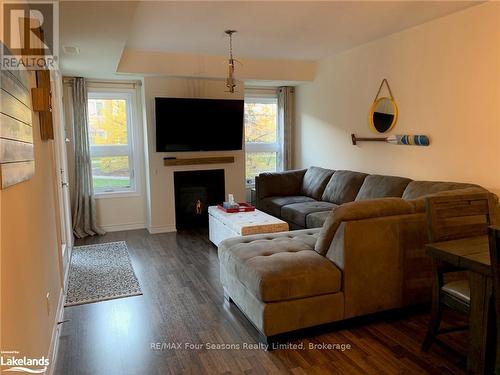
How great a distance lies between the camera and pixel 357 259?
107 inches

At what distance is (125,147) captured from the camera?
6.09 meters

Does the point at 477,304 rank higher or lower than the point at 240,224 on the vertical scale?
lower

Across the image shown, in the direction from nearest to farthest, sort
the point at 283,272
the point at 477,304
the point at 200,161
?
the point at 477,304
the point at 283,272
the point at 200,161

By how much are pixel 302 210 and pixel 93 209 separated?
3.16 metres

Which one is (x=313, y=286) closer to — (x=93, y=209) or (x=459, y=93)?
(x=459, y=93)

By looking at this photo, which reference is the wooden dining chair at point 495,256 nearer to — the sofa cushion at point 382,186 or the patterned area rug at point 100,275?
the sofa cushion at point 382,186

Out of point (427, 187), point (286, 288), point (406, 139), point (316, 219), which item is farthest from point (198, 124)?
point (286, 288)

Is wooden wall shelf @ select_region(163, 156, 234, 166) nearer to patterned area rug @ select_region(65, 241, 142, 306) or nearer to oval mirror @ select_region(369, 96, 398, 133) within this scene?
patterned area rug @ select_region(65, 241, 142, 306)

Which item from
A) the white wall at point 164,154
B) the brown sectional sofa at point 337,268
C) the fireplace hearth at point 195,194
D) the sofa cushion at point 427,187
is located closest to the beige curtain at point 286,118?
the white wall at point 164,154

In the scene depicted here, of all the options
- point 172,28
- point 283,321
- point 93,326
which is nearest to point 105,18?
point 172,28

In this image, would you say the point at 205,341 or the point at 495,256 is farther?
the point at 205,341

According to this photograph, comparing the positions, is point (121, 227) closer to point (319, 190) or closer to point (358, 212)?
point (319, 190)

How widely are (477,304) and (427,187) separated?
6.52 ft

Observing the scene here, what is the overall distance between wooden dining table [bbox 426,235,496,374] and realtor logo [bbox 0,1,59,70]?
7.45ft
